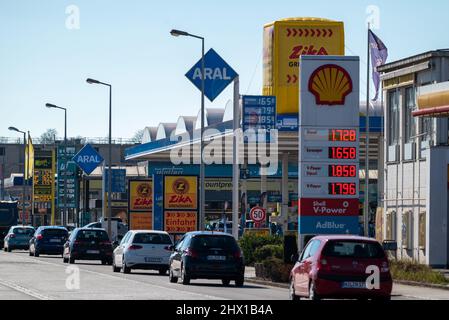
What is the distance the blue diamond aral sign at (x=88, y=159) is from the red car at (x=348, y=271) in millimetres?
48797

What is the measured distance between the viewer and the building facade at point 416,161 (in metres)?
49.6

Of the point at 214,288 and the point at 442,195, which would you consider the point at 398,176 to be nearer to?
the point at 442,195

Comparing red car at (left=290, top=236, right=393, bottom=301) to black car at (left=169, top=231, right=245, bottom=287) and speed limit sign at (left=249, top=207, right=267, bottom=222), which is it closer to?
black car at (left=169, top=231, right=245, bottom=287)

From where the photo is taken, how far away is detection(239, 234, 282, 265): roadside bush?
1978 inches

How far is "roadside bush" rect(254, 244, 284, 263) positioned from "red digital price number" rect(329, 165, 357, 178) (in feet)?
12.1

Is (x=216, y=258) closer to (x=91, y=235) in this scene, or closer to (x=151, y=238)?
(x=151, y=238)

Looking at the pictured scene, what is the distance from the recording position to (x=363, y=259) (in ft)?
93.6

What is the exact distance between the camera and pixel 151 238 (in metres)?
46.3

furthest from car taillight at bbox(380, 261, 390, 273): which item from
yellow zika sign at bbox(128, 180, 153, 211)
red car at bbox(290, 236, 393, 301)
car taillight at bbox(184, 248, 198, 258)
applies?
yellow zika sign at bbox(128, 180, 153, 211)

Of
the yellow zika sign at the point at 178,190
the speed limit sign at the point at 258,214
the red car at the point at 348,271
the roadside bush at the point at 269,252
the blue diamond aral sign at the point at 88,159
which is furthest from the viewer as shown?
the blue diamond aral sign at the point at 88,159

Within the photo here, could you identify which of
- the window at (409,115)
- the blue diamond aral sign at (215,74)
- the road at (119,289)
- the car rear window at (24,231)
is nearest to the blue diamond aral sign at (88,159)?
the car rear window at (24,231)

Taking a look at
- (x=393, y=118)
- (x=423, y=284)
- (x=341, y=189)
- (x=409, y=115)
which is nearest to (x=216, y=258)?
(x=341, y=189)

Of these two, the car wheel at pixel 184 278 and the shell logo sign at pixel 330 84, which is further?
the shell logo sign at pixel 330 84

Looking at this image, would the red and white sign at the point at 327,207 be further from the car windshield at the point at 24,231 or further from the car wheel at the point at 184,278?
Answer: the car windshield at the point at 24,231
